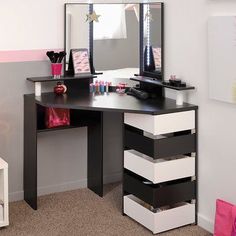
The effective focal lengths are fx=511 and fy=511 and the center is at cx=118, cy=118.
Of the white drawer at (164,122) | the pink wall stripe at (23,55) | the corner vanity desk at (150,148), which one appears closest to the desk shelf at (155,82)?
the corner vanity desk at (150,148)

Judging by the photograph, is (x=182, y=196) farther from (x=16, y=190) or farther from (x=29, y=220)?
(x=16, y=190)

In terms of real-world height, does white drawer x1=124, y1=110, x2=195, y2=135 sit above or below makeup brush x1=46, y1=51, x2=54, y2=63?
below

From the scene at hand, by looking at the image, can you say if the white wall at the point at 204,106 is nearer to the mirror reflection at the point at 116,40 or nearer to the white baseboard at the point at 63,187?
the mirror reflection at the point at 116,40

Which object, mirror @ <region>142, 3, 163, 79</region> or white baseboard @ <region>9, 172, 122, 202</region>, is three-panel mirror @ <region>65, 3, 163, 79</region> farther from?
white baseboard @ <region>9, 172, 122, 202</region>

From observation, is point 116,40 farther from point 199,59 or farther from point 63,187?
point 63,187

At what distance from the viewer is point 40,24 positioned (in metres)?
3.51

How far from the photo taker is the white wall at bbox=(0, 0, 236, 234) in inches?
115

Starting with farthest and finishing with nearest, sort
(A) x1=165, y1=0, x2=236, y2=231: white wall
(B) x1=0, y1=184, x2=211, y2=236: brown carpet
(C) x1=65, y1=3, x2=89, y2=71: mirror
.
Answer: (C) x1=65, y1=3, x2=89, y2=71: mirror, (B) x1=0, y1=184, x2=211, y2=236: brown carpet, (A) x1=165, y1=0, x2=236, y2=231: white wall

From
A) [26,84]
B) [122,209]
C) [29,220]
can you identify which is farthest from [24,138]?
[122,209]

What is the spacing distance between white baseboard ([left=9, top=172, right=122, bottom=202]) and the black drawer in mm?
726

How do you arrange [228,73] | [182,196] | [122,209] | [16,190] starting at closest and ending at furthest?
[228,73], [182,196], [122,209], [16,190]

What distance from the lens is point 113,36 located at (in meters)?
3.73

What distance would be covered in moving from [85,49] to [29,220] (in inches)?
49.6

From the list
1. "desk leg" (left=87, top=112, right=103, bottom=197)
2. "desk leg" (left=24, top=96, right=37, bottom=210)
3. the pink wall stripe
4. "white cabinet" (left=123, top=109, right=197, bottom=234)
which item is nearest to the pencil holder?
the pink wall stripe
